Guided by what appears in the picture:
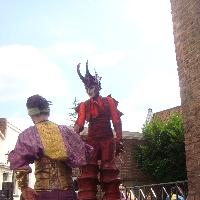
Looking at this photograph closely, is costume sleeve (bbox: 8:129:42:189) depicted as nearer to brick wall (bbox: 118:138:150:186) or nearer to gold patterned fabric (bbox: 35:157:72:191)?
gold patterned fabric (bbox: 35:157:72:191)

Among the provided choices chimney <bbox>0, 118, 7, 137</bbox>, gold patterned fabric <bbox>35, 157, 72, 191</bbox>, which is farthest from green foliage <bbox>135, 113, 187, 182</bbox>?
gold patterned fabric <bbox>35, 157, 72, 191</bbox>

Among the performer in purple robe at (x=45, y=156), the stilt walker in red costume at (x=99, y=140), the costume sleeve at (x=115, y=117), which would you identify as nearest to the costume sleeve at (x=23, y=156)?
the performer in purple robe at (x=45, y=156)

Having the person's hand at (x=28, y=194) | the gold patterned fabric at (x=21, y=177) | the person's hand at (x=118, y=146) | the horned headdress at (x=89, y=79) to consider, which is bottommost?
the person's hand at (x=28, y=194)

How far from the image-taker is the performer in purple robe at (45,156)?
11.1 feet

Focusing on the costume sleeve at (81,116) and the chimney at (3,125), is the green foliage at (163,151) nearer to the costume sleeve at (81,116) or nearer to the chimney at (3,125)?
the chimney at (3,125)

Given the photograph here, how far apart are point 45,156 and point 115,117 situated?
1.90 m

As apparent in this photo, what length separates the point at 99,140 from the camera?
5.20 m

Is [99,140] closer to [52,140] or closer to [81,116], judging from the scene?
[81,116]

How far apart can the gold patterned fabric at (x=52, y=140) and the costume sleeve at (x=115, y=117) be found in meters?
1.52

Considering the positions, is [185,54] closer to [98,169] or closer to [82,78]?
[82,78]

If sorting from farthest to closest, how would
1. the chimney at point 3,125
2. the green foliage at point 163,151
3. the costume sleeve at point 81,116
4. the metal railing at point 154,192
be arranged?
1. the chimney at point 3,125
2. the green foliage at point 163,151
3. the metal railing at point 154,192
4. the costume sleeve at point 81,116

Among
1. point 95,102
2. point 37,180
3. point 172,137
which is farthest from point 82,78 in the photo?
point 172,137

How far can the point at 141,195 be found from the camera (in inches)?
347

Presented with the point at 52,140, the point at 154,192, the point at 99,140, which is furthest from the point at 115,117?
the point at 154,192
